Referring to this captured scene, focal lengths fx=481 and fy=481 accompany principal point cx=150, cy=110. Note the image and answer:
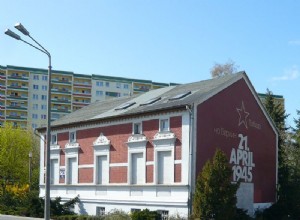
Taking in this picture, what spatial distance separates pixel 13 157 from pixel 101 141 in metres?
28.4

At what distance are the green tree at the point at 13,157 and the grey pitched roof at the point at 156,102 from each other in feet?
67.3

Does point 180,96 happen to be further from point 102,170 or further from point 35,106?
point 35,106

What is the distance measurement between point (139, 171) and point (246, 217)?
7149 millimetres

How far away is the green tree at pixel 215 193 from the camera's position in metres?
24.6

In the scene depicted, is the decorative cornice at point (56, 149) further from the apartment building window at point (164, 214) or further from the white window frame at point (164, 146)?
the apartment building window at point (164, 214)

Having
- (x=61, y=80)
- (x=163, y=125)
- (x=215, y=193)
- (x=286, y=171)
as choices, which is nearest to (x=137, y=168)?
(x=163, y=125)

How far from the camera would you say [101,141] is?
33.2 metres

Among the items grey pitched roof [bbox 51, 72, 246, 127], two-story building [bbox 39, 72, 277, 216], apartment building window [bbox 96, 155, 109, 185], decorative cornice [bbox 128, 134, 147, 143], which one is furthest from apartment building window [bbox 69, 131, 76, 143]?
decorative cornice [bbox 128, 134, 147, 143]

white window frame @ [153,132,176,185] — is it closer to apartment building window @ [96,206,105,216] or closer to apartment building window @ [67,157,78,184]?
apartment building window @ [96,206,105,216]

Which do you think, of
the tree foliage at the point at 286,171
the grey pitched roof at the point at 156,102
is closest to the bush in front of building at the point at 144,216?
the grey pitched roof at the point at 156,102

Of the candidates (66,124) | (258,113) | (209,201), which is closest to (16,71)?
(66,124)

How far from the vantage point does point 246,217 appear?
89.4 ft

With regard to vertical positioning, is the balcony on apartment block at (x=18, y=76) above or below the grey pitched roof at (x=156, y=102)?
above

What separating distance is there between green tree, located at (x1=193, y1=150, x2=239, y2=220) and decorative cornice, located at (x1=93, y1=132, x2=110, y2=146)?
9.45m
